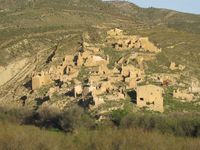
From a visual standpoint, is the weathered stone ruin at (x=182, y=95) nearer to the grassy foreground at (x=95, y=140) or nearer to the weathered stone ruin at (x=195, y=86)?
the weathered stone ruin at (x=195, y=86)

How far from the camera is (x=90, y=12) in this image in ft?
394

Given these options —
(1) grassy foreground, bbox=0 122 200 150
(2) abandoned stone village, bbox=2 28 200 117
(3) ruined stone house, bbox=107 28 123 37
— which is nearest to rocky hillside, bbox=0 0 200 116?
(2) abandoned stone village, bbox=2 28 200 117

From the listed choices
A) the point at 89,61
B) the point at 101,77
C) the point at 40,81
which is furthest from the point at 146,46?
the point at 40,81

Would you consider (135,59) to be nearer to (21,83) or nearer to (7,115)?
(21,83)

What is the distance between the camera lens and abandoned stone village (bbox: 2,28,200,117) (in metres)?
67.8

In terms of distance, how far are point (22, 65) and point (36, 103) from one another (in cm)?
1890

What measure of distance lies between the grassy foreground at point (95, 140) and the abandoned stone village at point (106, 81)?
1084cm

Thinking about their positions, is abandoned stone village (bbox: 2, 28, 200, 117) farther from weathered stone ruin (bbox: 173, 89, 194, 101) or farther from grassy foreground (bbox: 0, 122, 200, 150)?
grassy foreground (bbox: 0, 122, 200, 150)

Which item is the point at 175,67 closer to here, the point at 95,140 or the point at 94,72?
the point at 94,72

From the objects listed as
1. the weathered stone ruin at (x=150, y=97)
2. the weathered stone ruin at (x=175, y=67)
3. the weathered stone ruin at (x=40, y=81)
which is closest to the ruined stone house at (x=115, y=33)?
the weathered stone ruin at (x=175, y=67)

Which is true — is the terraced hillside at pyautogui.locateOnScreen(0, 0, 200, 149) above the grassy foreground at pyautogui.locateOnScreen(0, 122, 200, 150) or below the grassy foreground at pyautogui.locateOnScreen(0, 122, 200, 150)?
below

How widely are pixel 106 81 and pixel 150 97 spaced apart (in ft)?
15.4

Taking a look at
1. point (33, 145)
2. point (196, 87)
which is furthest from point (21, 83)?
point (33, 145)

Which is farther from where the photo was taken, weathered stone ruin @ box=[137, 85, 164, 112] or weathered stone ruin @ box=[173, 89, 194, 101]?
weathered stone ruin @ box=[173, 89, 194, 101]
